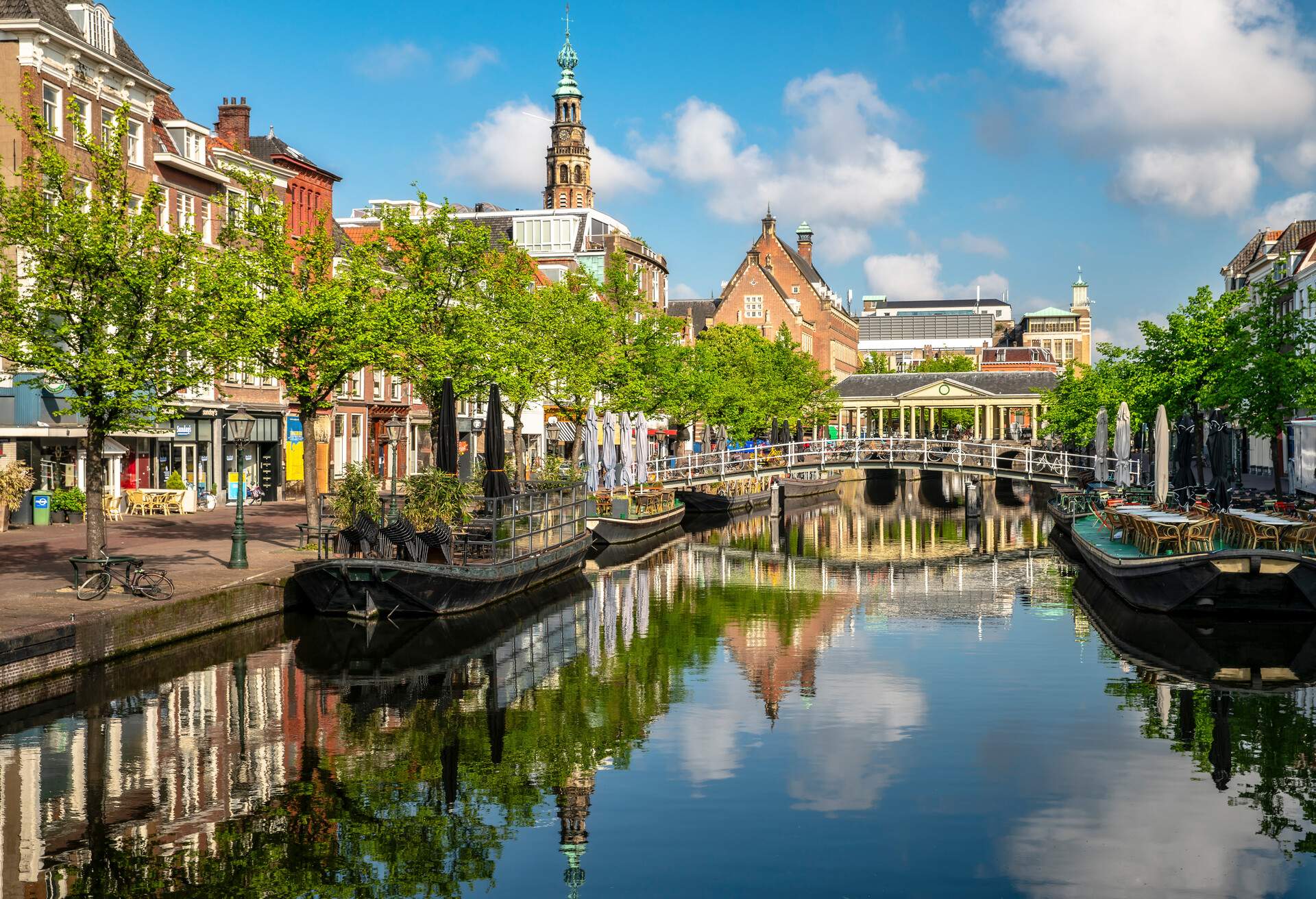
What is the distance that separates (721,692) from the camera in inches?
875

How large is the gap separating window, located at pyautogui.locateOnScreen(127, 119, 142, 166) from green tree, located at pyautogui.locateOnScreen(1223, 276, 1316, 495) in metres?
37.1

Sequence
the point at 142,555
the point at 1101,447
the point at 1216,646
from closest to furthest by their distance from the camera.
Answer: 1. the point at 1216,646
2. the point at 142,555
3. the point at 1101,447

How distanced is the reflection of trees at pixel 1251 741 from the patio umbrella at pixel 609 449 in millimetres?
27694

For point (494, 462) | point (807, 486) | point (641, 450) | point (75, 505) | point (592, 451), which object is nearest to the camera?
point (494, 462)

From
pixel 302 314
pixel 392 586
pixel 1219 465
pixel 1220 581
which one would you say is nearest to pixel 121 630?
pixel 392 586

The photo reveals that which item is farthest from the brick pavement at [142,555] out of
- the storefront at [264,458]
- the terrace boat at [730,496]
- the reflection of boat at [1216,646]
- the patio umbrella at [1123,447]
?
the patio umbrella at [1123,447]

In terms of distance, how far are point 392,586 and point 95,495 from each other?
5.99 m

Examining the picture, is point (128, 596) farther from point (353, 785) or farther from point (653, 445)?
point (653, 445)

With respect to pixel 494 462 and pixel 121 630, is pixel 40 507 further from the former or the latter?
pixel 121 630

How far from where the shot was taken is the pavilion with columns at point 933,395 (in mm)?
119625

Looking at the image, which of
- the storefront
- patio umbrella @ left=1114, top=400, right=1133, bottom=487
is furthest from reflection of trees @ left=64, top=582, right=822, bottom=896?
the storefront

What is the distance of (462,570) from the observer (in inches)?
1108

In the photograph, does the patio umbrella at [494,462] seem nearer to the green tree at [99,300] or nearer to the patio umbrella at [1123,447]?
the green tree at [99,300]

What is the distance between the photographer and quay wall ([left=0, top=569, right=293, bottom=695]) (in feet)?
63.9
